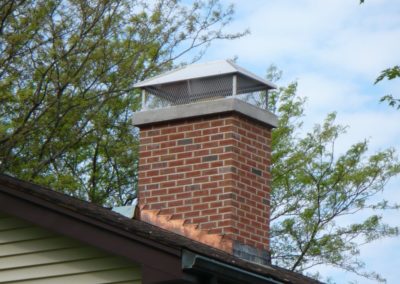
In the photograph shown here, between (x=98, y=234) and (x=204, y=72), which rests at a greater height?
(x=204, y=72)

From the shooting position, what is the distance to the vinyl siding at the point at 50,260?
9062mm

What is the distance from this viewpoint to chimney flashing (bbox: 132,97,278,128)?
11.9 meters

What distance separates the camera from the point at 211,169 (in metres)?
11.8

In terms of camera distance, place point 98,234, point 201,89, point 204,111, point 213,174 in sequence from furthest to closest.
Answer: point 201,89 < point 204,111 < point 213,174 < point 98,234

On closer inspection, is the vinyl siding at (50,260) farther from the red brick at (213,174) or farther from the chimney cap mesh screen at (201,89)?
the chimney cap mesh screen at (201,89)

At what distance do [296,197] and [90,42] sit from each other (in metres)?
5.62

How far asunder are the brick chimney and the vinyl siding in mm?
2269

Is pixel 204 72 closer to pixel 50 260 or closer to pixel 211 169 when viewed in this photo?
pixel 211 169

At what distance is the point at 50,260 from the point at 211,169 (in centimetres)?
292

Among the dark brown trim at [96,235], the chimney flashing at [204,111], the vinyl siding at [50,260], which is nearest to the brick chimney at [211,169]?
the chimney flashing at [204,111]

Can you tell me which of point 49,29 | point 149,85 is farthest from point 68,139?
point 149,85

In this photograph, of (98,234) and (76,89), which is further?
(76,89)

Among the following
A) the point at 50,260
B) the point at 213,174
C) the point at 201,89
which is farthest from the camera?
the point at 201,89

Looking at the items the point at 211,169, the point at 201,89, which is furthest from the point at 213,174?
the point at 201,89
